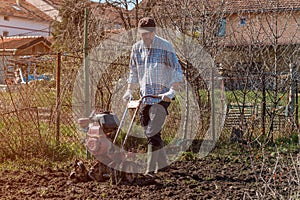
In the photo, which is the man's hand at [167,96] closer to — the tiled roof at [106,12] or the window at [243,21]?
the tiled roof at [106,12]

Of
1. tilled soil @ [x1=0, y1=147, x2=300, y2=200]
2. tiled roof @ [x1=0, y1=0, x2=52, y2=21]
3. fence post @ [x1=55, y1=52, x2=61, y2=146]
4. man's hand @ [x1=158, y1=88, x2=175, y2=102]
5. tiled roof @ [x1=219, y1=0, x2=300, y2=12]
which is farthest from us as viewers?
Answer: tiled roof @ [x1=0, y1=0, x2=52, y2=21]

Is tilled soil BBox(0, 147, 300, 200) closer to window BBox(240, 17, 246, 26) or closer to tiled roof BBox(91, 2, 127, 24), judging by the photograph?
tiled roof BBox(91, 2, 127, 24)

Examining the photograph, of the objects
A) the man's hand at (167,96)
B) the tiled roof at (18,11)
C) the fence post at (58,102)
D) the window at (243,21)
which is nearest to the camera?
the man's hand at (167,96)

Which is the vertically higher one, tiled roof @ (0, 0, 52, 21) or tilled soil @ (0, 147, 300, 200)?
tiled roof @ (0, 0, 52, 21)

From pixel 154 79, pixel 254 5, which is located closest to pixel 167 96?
pixel 154 79

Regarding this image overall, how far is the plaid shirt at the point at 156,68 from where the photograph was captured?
5.47 m

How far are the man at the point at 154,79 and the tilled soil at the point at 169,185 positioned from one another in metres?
0.33

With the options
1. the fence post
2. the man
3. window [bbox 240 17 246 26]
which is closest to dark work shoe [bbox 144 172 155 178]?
the man

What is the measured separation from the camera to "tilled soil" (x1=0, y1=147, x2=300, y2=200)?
455cm

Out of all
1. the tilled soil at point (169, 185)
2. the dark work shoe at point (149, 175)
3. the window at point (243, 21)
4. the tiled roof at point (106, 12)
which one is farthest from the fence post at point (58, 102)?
the window at point (243, 21)

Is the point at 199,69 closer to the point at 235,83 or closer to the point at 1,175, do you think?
the point at 235,83

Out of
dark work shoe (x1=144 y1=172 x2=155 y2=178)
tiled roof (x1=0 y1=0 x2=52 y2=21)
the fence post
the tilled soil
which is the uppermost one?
tiled roof (x1=0 y1=0 x2=52 y2=21)

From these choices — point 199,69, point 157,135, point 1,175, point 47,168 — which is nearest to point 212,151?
point 199,69

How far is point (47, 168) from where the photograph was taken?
574 centimetres
